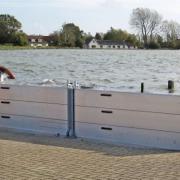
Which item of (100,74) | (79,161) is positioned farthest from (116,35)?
(79,161)

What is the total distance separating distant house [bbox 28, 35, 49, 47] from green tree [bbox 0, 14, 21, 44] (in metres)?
14.8

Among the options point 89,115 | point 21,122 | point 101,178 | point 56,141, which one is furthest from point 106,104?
point 101,178

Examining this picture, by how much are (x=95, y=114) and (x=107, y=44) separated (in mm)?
125516

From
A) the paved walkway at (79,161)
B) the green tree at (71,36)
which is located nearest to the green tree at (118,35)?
the green tree at (71,36)

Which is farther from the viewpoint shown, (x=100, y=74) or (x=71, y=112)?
(x=100, y=74)

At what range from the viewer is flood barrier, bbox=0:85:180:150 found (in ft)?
31.3

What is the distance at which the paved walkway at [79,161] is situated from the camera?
23.3 feet

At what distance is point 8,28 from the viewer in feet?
381

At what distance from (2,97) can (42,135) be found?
5.17 ft

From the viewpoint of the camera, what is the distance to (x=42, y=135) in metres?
10.9

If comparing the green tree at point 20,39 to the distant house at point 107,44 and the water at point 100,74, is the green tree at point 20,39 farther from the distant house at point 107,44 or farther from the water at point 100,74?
the water at point 100,74

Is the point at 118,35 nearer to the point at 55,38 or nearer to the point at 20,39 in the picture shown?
the point at 55,38

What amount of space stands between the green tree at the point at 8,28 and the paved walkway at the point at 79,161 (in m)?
105

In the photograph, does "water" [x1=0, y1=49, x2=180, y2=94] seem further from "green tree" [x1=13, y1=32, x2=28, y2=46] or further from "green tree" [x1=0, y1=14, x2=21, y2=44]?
"green tree" [x1=13, y1=32, x2=28, y2=46]
